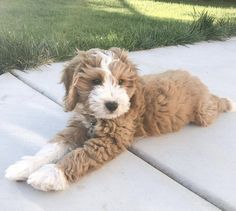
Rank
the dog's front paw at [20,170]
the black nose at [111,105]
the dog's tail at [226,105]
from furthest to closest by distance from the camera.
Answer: the dog's tail at [226,105]
the black nose at [111,105]
the dog's front paw at [20,170]

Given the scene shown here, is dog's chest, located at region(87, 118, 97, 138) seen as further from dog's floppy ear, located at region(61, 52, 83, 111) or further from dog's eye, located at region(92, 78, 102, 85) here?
dog's eye, located at region(92, 78, 102, 85)

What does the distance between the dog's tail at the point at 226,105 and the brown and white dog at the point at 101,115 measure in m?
Answer: 0.46

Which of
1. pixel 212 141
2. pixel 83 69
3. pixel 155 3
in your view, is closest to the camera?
pixel 83 69

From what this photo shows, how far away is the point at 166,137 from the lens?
391 cm

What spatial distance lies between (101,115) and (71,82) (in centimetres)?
33

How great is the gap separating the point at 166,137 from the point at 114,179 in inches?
29.9

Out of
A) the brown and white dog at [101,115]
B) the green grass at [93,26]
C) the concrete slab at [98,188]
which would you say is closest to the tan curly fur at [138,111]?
the brown and white dog at [101,115]

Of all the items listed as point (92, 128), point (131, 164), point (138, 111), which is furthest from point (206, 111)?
point (92, 128)

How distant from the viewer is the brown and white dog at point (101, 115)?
3207 millimetres

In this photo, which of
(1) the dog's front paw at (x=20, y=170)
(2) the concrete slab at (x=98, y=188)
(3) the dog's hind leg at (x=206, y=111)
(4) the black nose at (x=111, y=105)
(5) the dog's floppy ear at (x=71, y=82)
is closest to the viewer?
(2) the concrete slab at (x=98, y=188)

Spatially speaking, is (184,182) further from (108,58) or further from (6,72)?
(6,72)

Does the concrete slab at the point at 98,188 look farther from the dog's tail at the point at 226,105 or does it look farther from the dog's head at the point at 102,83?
the dog's tail at the point at 226,105

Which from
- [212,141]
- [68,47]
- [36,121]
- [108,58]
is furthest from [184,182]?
[68,47]

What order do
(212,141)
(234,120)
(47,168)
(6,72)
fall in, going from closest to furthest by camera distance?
(47,168)
(212,141)
(234,120)
(6,72)
